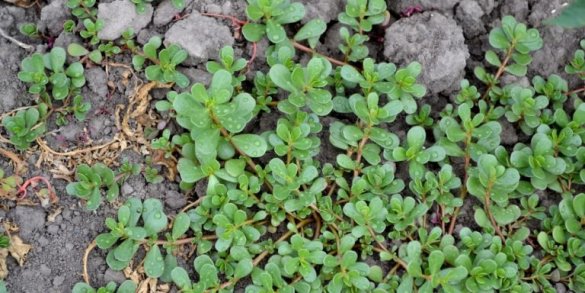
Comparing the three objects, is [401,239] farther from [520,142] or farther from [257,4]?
[257,4]

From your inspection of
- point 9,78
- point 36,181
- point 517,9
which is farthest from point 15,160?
point 517,9

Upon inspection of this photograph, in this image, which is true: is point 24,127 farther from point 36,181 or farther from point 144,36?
point 144,36

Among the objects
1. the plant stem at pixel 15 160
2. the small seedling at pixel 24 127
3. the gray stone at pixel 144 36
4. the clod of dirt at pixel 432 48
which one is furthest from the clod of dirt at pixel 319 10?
the plant stem at pixel 15 160

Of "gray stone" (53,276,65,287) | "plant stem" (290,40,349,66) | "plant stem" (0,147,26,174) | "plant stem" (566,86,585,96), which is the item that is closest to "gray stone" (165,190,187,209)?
"gray stone" (53,276,65,287)

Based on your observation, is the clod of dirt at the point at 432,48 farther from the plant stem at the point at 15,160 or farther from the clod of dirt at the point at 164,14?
the plant stem at the point at 15,160

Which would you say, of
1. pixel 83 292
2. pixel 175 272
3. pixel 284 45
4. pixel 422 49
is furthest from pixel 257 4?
pixel 83 292
